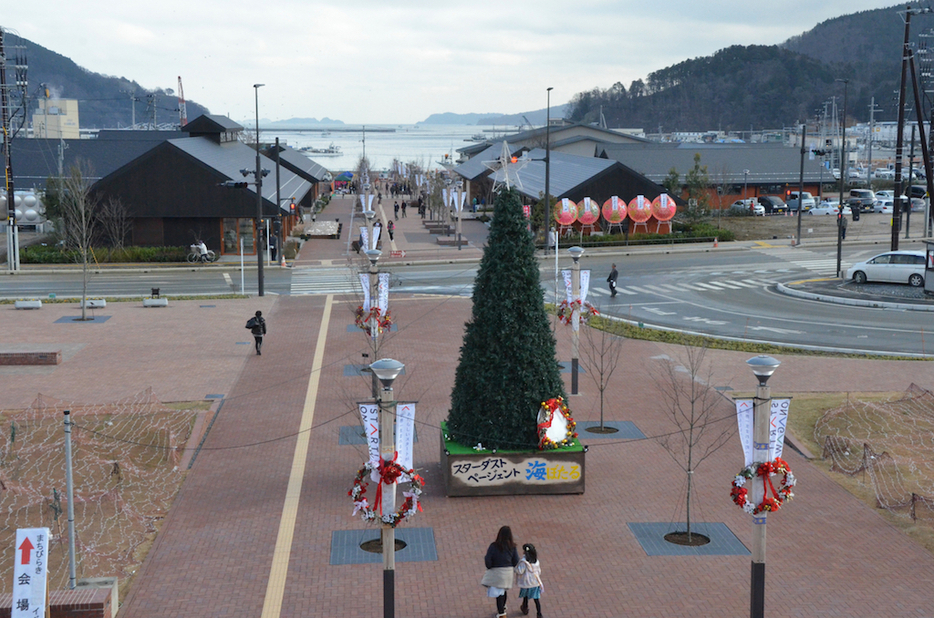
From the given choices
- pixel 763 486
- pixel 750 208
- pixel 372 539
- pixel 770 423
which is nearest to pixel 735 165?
pixel 750 208

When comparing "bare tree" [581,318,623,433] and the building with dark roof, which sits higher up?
the building with dark roof

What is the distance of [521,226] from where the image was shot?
17.3m

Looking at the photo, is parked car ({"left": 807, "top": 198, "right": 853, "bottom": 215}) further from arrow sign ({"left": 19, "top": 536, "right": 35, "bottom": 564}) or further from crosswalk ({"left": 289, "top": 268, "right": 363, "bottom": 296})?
arrow sign ({"left": 19, "top": 536, "right": 35, "bottom": 564})

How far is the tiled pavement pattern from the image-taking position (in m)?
13.1

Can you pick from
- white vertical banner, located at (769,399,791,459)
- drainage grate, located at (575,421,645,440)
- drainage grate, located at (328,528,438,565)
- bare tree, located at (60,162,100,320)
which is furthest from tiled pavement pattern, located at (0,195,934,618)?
bare tree, located at (60,162,100,320)

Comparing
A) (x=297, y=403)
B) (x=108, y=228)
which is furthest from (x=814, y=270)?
(x=108, y=228)

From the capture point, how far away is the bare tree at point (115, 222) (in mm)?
A: 53781

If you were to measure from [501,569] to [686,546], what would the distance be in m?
3.99

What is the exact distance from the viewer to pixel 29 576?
1055 centimetres

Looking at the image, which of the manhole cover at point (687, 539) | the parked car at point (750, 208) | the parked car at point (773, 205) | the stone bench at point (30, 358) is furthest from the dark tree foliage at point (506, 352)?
the parked car at point (773, 205)

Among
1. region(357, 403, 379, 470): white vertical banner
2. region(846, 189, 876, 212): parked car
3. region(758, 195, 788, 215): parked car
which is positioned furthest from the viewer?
region(846, 189, 876, 212): parked car

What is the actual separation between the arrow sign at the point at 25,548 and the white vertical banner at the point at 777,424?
873 cm

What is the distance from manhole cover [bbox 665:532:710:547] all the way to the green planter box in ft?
7.38

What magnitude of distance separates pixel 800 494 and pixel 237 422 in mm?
12327
